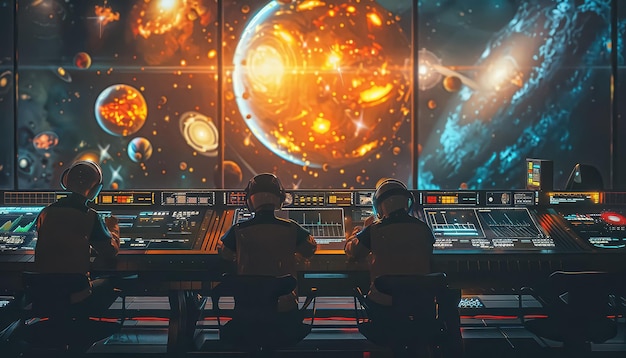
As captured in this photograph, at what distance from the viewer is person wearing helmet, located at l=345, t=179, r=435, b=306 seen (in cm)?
280

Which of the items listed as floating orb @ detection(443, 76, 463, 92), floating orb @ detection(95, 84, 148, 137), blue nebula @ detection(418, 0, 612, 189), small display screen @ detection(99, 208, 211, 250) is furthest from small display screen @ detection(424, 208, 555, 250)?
floating orb @ detection(95, 84, 148, 137)

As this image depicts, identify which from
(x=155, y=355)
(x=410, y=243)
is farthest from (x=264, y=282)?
(x=155, y=355)

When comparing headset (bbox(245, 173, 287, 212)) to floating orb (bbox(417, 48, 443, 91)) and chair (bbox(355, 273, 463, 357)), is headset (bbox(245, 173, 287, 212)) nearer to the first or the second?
chair (bbox(355, 273, 463, 357))

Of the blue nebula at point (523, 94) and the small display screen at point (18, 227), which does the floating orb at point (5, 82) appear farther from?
the blue nebula at point (523, 94)

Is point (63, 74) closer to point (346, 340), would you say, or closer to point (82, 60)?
point (82, 60)

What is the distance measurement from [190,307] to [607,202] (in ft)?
9.44

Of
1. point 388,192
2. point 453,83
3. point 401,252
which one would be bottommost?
point 401,252

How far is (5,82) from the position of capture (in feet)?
29.0

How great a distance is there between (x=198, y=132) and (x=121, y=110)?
119cm

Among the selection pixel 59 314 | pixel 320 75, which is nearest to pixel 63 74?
pixel 320 75

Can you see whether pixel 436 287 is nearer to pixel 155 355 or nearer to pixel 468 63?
pixel 155 355

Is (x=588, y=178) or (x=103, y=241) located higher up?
(x=588, y=178)

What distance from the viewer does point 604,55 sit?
908 cm

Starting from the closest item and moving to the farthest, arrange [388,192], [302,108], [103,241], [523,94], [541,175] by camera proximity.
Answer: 1. [388,192]
2. [103,241]
3. [541,175]
4. [302,108]
5. [523,94]
